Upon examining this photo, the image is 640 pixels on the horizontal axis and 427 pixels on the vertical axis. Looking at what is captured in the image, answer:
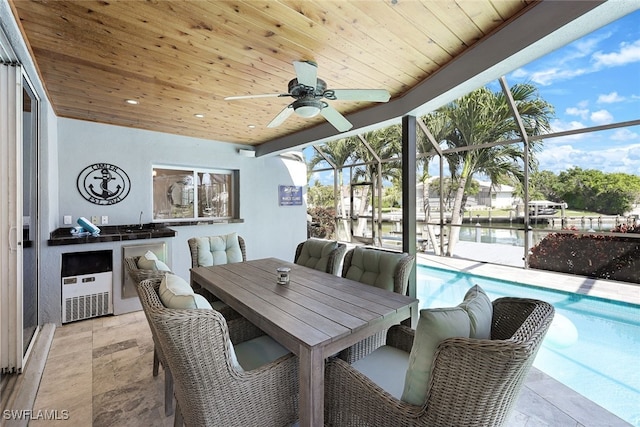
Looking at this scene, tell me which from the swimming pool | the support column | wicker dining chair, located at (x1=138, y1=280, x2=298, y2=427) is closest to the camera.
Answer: wicker dining chair, located at (x1=138, y1=280, x2=298, y2=427)

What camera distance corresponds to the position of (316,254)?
3.06 meters

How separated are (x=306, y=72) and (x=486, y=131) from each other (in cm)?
494

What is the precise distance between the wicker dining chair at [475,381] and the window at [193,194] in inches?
185

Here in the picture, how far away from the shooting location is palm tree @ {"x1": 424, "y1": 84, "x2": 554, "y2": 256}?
16.2 feet

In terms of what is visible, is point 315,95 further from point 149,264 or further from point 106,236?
point 106,236

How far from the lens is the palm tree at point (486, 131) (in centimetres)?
493

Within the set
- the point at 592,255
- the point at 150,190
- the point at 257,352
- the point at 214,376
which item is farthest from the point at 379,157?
the point at 214,376

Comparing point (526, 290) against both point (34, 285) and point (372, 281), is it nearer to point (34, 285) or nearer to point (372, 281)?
point (372, 281)

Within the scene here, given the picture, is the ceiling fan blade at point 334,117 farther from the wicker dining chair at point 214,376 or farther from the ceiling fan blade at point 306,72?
the wicker dining chair at point 214,376

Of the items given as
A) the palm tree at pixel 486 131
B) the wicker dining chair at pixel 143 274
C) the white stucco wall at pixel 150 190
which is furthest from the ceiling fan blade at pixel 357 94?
the palm tree at pixel 486 131

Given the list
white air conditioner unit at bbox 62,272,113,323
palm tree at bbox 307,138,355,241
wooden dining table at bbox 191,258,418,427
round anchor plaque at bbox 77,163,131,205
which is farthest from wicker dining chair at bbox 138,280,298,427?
palm tree at bbox 307,138,355,241

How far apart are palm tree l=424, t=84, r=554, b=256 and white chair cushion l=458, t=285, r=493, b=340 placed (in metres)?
4.96

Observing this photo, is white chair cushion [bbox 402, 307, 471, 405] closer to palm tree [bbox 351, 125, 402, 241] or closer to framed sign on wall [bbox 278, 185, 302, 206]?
framed sign on wall [bbox 278, 185, 302, 206]

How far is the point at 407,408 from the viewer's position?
1.13m
